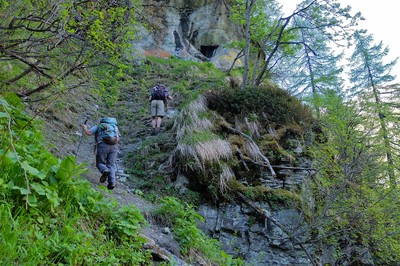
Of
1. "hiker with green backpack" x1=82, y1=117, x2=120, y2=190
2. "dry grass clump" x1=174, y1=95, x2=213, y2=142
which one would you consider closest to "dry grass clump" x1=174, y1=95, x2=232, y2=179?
"dry grass clump" x1=174, y1=95, x2=213, y2=142

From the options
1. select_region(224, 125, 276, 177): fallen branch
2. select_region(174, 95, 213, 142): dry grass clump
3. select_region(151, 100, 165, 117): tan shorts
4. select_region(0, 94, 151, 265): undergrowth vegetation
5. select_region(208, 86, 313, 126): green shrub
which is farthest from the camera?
select_region(208, 86, 313, 126): green shrub

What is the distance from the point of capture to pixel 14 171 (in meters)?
2.63

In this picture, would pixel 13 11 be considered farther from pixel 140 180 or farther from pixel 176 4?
pixel 176 4

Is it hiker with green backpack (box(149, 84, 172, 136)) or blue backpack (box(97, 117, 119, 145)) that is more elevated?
hiker with green backpack (box(149, 84, 172, 136))

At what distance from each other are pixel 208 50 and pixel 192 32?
1.68 m

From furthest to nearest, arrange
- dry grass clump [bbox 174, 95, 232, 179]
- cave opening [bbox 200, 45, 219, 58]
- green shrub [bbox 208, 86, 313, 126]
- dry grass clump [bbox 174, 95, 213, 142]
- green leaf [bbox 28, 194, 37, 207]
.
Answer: cave opening [bbox 200, 45, 219, 58] < green shrub [bbox 208, 86, 313, 126] < dry grass clump [bbox 174, 95, 213, 142] < dry grass clump [bbox 174, 95, 232, 179] < green leaf [bbox 28, 194, 37, 207]

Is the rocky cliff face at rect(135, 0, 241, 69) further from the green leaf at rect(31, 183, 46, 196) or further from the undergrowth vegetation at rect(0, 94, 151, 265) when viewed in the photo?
the green leaf at rect(31, 183, 46, 196)

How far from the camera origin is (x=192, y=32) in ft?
65.0

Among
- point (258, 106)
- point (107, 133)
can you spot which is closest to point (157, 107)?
point (258, 106)

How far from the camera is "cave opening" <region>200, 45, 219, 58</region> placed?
19359 millimetres

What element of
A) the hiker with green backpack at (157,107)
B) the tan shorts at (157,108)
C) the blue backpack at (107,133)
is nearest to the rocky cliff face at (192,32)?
the hiker with green backpack at (157,107)

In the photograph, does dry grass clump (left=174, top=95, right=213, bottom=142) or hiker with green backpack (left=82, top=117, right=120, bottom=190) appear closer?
hiker with green backpack (left=82, top=117, right=120, bottom=190)

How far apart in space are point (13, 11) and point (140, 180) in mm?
4359

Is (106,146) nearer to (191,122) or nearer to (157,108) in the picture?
(191,122)
